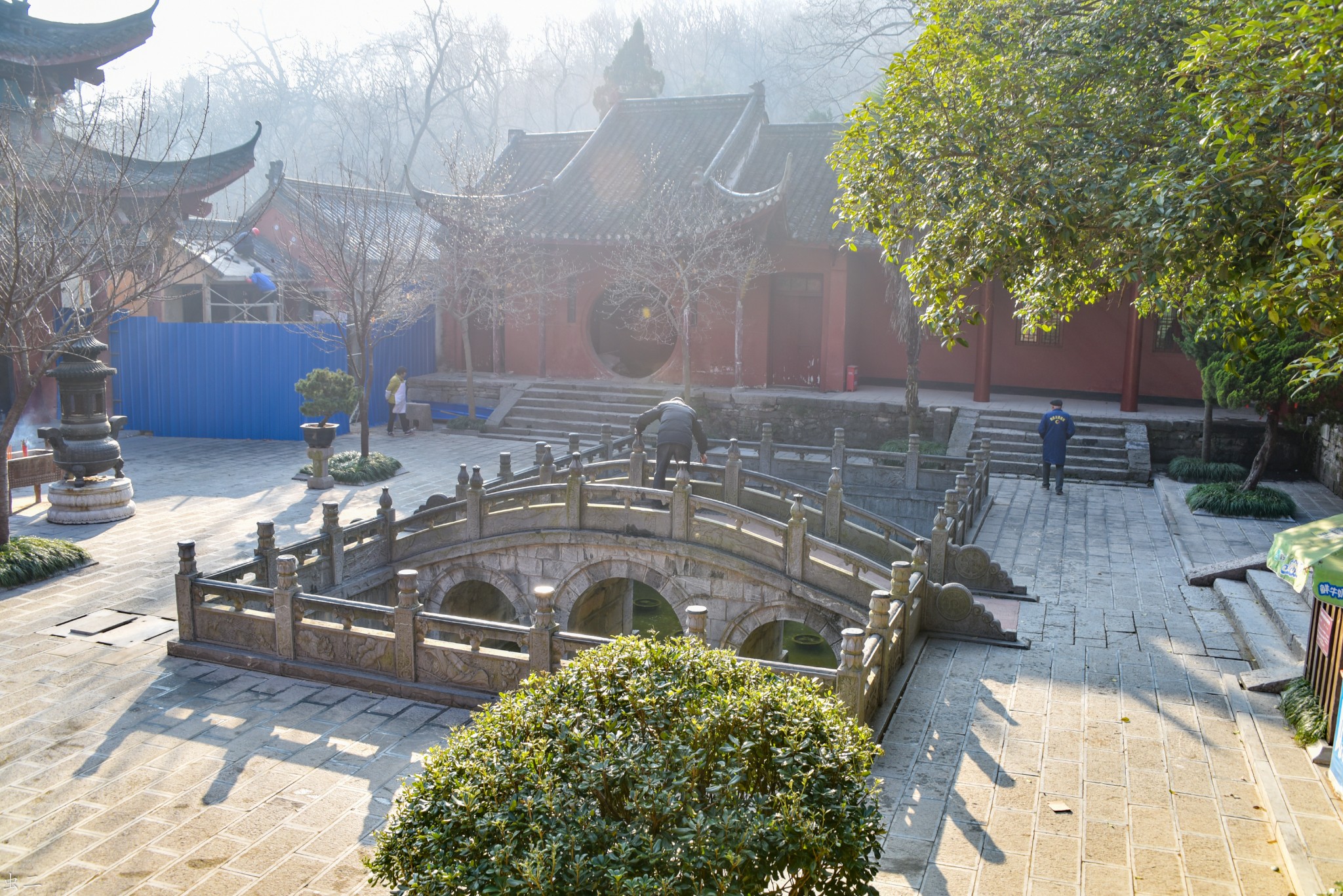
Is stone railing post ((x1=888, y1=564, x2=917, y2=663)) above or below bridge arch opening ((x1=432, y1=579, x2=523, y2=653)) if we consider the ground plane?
above

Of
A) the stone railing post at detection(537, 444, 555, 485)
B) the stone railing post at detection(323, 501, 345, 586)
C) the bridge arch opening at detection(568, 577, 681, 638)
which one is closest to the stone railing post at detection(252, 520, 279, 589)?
the stone railing post at detection(323, 501, 345, 586)

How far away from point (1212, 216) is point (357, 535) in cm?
881

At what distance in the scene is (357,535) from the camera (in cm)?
1128

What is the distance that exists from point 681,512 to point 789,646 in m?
3.75

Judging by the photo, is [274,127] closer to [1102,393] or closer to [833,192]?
[833,192]

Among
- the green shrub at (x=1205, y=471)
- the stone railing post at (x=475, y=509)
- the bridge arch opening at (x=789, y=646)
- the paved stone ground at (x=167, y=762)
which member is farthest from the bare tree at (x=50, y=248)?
the green shrub at (x=1205, y=471)

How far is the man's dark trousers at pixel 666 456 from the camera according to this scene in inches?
502

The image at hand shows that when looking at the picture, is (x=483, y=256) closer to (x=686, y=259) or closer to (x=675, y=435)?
(x=686, y=259)

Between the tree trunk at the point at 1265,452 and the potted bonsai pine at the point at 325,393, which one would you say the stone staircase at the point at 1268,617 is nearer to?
the tree trunk at the point at 1265,452

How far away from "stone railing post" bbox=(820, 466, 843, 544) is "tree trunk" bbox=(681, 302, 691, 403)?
832cm

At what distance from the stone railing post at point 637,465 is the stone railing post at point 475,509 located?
232 centimetres

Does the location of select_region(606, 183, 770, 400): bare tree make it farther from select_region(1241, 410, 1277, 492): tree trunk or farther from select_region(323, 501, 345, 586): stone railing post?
select_region(323, 501, 345, 586): stone railing post

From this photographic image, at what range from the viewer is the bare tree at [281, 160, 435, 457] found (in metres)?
17.1

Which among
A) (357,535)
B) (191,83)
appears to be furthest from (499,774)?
(191,83)
